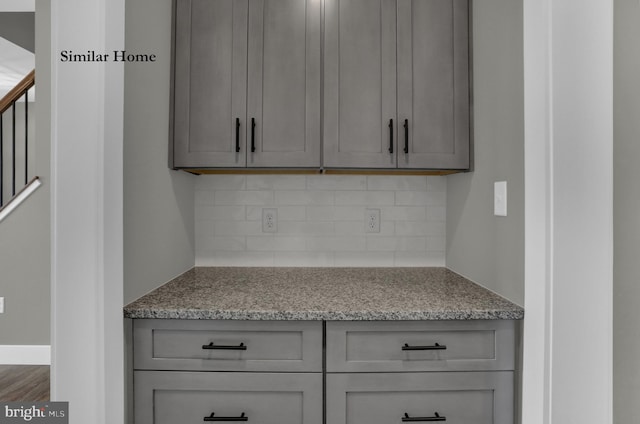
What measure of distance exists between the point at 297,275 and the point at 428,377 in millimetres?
740

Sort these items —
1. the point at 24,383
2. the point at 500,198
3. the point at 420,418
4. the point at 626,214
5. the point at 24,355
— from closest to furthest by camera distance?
the point at 626,214, the point at 420,418, the point at 500,198, the point at 24,383, the point at 24,355

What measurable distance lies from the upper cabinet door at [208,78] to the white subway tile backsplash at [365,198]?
0.61m

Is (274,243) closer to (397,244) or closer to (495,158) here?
(397,244)

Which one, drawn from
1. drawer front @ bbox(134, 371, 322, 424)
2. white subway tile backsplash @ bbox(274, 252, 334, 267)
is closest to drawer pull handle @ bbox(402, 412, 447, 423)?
drawer front @ bbox(134, 371, 322, 424)

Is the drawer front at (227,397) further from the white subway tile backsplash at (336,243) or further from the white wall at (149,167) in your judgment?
the white subway tile backsplash at (336,243)

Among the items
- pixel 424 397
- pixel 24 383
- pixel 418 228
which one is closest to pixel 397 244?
pixel 418 228

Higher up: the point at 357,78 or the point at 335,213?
the point at 357,78

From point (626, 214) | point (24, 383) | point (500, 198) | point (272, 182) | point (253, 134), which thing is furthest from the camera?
Result: point (24, 383)

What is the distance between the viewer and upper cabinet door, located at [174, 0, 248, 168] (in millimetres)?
1528

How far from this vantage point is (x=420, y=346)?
118cm

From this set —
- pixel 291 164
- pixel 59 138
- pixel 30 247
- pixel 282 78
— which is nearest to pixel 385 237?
pixel 291 164

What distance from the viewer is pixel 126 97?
3.76 feet

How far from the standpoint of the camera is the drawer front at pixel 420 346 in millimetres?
1175

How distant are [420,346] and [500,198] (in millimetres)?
594
